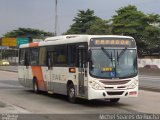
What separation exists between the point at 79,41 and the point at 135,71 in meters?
2.50

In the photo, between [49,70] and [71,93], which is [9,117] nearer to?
[71,93]

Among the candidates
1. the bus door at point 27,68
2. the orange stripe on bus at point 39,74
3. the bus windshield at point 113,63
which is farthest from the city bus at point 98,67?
the bus door at point 27,68

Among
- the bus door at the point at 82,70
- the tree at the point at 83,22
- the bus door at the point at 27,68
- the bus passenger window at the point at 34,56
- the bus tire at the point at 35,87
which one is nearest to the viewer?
the bus door at the point at 82,70

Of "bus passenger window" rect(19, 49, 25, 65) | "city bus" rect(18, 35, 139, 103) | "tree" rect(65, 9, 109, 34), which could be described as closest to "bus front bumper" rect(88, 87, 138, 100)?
"city bus" rect(18, 35, 139, 103)

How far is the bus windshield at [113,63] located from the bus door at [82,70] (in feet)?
1.49

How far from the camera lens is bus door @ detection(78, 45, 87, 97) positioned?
17688 millimetres

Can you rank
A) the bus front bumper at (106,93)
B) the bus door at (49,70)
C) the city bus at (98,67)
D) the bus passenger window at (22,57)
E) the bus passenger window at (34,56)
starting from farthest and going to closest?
the bus passenger window at (22,57)
the bus passenger window at (34,56)
the bus door at (49,70)
the city bus at (98,67)
the bus front bumper at (106,93)

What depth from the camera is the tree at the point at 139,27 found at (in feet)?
263

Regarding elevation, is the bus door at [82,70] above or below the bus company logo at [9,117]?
above

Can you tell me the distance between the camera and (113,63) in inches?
693

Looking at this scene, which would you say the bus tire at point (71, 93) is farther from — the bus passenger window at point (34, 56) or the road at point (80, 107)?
the bus passenger window at point (34, 56)

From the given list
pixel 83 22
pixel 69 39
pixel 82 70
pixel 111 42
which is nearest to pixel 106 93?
pixel 82 70

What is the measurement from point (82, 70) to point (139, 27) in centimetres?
6479

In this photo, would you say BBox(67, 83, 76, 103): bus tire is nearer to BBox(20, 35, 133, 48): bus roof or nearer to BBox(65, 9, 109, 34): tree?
BBox(20, 35, 133, 48): bus roof
